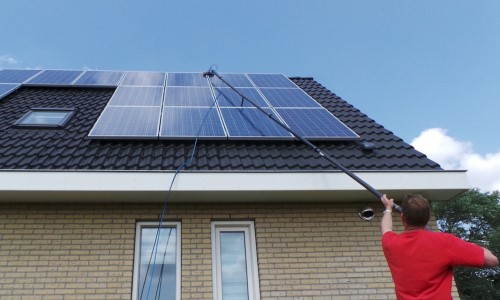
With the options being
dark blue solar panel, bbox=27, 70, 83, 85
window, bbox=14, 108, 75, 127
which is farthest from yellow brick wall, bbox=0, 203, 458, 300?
dark blue solar panel, bbox=27, 70, 83, 85

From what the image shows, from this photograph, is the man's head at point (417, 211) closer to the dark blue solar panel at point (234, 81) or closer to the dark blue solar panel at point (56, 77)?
the dark blue solar panel at point (234, 81)

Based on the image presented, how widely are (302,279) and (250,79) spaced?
229 inches

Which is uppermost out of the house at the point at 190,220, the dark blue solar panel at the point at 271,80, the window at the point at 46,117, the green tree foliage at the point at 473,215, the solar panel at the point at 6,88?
the green tree foliage at the point at 473,215

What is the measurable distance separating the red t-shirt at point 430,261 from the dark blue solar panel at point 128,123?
4168 millimetres

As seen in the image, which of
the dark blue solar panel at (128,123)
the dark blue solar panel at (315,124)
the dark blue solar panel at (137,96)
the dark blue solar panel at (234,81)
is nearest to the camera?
the dark blue solar panel at (128,123)

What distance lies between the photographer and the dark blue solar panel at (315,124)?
21.3ft

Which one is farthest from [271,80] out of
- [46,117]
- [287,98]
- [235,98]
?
[46,117]

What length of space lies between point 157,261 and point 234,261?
0.96 meters

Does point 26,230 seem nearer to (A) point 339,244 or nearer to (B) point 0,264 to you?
(B) point 0,264

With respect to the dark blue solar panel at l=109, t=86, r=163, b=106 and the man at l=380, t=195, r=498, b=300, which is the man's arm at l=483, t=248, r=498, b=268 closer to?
the man at l=380, t=195, r=498, b=300

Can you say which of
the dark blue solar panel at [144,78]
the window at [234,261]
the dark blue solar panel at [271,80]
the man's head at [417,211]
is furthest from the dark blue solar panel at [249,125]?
the man's head at [417,211]

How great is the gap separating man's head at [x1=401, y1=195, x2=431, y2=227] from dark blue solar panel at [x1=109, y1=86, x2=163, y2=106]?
5.39 meters

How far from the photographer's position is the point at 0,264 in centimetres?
496

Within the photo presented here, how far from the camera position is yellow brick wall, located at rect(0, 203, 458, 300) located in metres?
4.95
